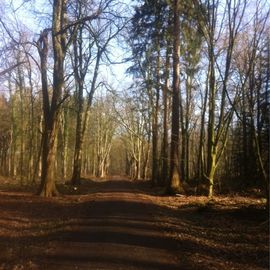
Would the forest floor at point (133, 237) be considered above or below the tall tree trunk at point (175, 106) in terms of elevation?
below

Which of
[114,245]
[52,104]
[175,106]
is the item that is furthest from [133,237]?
→ [175,106]

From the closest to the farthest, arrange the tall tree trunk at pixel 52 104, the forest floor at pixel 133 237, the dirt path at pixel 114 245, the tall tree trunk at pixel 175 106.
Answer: the dirt path at pixel 114 245
the forest floor at pixel 133 237
the tall tree trunk at pixel 52 104
the tall tree trunk at pixel 175 106

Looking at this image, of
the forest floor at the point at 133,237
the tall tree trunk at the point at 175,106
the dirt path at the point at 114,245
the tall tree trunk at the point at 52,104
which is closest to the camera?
the dirt path at the point at 114,245

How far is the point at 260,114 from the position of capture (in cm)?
3130

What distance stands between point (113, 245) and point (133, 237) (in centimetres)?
105

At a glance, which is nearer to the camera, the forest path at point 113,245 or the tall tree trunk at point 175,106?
the forest path at point 113,245

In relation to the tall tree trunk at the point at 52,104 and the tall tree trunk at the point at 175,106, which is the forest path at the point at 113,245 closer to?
the tall tree trunk at the point at 52,104

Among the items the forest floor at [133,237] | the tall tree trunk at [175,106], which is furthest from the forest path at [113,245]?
the tall tree trunk at [175,106]

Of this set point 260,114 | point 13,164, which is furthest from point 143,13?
point 13,164

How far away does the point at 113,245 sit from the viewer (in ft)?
31.4

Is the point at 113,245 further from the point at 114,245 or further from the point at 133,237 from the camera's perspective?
the point at 133,237

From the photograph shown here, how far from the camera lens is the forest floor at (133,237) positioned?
8414mm

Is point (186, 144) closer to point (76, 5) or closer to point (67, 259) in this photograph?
point (76, 5)

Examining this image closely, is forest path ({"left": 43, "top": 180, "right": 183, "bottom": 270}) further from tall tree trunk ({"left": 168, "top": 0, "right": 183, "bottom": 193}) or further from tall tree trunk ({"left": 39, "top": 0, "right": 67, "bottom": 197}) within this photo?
tall tree trunk ({"left": 168, "top": 0, "right": 183, "bottom": 193})
